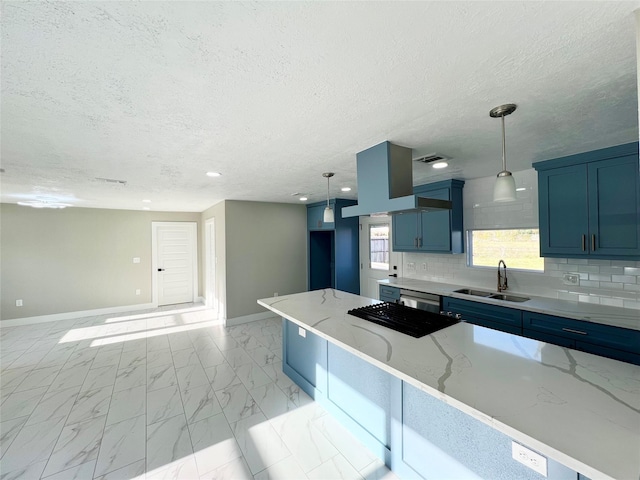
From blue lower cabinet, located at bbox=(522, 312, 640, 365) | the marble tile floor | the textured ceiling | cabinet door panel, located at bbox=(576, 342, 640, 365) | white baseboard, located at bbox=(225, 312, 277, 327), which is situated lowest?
the marble tile floor

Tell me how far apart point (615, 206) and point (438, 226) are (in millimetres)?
1686

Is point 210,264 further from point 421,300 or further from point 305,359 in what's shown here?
point 421,300

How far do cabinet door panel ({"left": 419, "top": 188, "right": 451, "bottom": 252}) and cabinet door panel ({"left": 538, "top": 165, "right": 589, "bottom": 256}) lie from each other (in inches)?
40.3

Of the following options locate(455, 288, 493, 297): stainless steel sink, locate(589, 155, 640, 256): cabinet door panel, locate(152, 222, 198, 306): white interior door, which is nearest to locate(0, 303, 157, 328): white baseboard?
locate(152, 222, 198, 306): white interior door

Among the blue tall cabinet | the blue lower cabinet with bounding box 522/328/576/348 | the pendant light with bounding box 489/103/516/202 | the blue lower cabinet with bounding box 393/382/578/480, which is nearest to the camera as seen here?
the blue lower cabinet with bounding box 393/382/578/480

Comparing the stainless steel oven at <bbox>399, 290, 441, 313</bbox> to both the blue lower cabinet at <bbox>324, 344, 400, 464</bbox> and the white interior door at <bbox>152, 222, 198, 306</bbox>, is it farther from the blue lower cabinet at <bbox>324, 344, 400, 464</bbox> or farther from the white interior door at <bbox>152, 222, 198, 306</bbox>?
the white interior door at <bbox>152, 222, 198, 306</bbox>

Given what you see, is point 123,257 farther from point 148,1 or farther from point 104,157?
point 148,1

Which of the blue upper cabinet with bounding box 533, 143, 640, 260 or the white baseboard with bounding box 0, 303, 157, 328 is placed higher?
the blue upper cabinet with bounding box 533, 143, 640, 260

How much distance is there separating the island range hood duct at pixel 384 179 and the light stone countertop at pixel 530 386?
3.13ft

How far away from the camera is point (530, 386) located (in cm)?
115

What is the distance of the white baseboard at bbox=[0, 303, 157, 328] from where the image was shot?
198 inches

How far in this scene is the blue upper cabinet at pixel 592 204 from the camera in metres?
2.24

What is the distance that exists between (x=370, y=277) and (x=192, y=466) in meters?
3.98

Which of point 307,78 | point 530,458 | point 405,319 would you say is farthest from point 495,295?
point 307,78
